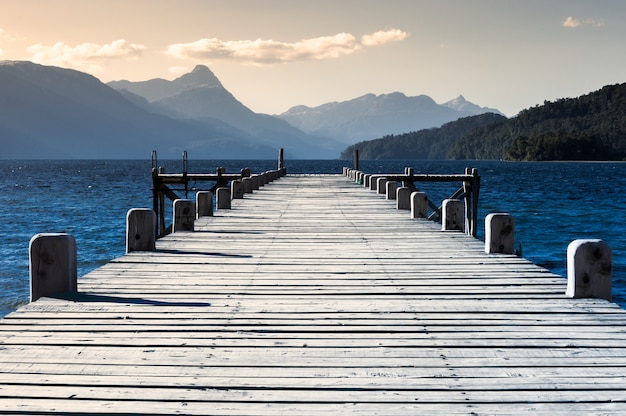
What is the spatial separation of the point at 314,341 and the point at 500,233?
5.05 metres

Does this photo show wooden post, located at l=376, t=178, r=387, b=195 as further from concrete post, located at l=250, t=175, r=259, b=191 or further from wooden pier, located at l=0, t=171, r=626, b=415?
wooden pier, located at l=0, t=171, r=626, b=415

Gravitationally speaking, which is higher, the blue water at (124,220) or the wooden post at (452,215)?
the wooden post at (452,215)

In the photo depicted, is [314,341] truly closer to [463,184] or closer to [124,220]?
[463,184]

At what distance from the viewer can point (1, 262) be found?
27219 millimetres

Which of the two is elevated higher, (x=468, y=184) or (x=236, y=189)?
(x=236, y=189)

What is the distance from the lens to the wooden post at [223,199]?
56.0ft

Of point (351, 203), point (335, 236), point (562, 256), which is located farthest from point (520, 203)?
point (335, 236)

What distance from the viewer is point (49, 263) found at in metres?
6.91

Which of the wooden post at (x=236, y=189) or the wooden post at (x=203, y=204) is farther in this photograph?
the wooden post at (x=236, y=189)

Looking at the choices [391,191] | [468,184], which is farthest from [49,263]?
[468,184]

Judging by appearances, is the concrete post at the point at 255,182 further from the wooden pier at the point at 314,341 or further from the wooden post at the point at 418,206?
the wooden pier at the point at 314,341

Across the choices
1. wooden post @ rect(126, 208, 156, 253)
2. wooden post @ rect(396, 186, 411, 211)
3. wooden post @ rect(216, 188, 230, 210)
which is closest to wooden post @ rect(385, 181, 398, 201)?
wooden post @ rect(396, 186, 411, 211)

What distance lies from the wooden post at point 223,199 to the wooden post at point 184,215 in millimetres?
4351

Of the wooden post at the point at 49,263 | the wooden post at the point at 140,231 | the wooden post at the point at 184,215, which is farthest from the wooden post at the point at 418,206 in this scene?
the wooden post at the point at 49,263
